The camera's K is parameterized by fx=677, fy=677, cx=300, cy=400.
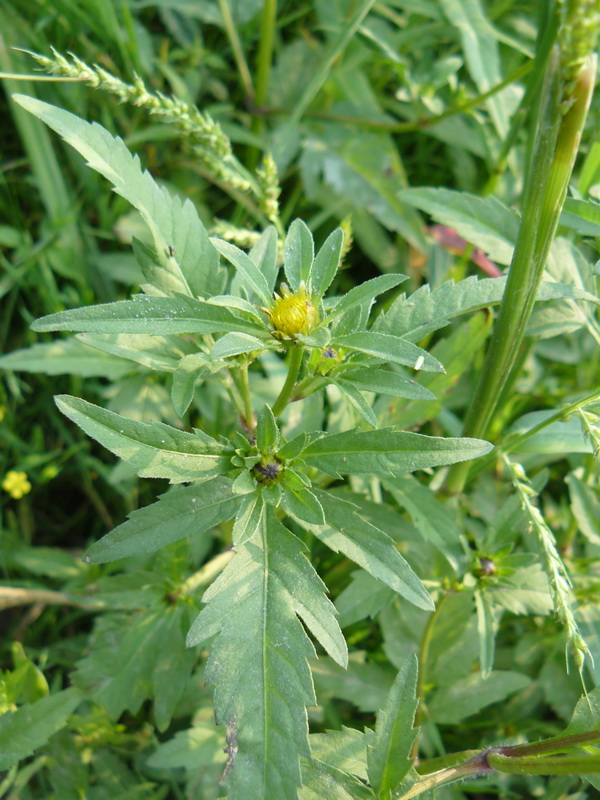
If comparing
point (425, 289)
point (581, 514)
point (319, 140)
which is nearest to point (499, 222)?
point (425, 289)

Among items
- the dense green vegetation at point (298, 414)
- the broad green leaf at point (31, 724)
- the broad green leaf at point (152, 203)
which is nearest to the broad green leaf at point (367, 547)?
the dense green vegetation at point (298, 414)

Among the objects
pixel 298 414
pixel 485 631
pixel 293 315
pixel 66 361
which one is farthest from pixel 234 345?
pixel 66 361

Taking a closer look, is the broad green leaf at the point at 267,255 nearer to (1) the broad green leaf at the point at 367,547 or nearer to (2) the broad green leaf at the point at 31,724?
(1) the broad green leaf at the point at 367,547

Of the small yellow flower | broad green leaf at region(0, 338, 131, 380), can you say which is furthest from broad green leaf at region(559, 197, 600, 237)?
the small yellow flower

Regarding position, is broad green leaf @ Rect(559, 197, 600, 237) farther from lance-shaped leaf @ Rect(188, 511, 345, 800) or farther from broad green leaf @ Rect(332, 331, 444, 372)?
lance-shaped leaf @ Rect(188, 511, 345, 800)

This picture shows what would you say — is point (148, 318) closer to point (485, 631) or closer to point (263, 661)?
point (263, 661)

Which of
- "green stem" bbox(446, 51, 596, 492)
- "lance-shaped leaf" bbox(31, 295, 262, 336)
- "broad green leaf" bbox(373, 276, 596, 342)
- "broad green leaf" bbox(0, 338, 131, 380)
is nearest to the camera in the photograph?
"green stem" bbox(446, 51, 596, 492)

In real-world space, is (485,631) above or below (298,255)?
below
